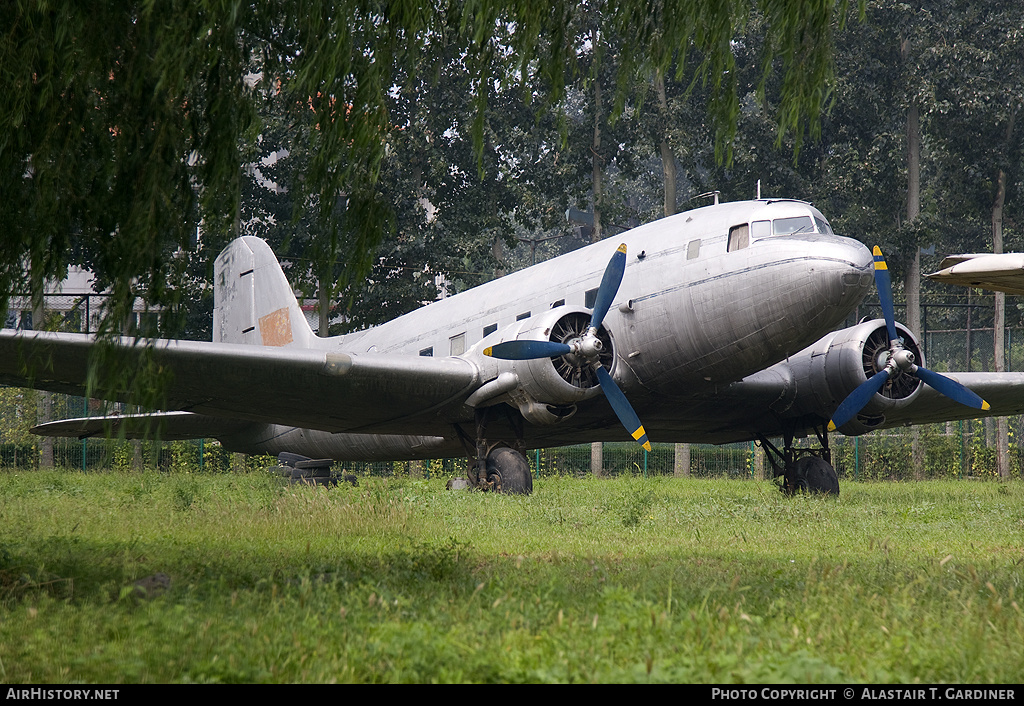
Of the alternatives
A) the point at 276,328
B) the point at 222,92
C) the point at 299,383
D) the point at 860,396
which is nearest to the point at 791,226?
the point at 860,396

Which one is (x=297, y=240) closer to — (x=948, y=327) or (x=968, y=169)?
(x=968, y=169)

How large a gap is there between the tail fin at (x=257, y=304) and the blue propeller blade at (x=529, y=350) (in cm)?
749

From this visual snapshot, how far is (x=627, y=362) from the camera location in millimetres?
15367

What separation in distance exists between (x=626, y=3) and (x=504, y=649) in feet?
15.5

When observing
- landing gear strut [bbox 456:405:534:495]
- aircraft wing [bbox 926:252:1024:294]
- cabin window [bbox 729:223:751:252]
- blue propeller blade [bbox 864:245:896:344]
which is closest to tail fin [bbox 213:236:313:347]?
landing gear strut [bbox 456:405:534:495]

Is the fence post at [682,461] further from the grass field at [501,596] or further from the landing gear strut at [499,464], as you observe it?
the grass field at [501,596]

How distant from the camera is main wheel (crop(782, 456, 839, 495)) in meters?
17.5

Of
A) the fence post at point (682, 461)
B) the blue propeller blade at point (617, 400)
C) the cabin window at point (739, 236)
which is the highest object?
the cabin window at point (739, 236)

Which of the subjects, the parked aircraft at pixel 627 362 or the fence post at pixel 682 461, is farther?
the fence post at pixel 682 461

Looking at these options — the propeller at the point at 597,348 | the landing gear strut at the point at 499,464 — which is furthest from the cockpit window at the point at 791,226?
the landing gear strut at the point at 499,464

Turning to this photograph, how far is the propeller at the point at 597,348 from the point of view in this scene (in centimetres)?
1454

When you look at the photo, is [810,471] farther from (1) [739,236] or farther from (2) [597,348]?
(2) [597,348]

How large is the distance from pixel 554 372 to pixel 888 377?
590cm
